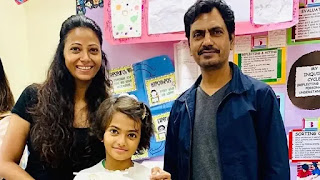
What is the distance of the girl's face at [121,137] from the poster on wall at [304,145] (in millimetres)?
640

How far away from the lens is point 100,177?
1268 mm

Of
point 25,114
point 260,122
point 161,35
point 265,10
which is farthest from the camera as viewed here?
point 161,35

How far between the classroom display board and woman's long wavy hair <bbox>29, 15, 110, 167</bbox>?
0.98ft

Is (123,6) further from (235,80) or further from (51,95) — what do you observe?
(235,80)

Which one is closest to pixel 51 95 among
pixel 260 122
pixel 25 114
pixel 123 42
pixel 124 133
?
pixel 25 114

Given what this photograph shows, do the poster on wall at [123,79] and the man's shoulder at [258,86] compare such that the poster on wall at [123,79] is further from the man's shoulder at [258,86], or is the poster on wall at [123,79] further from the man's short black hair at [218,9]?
the man's shoulder at [258,86]

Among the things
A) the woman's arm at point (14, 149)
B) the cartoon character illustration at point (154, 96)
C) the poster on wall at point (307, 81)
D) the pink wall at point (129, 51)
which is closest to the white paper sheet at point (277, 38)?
the poster on wall at point (307, 81)

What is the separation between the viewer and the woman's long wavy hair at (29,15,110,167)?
1380 mm

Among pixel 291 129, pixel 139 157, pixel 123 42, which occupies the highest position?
pixel 123 42

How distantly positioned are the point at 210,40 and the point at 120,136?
0.46 metres

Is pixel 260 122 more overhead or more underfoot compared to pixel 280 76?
more underfoot

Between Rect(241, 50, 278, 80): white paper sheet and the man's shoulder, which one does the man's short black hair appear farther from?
Rect(241, 50, 278, 80): white paper sheet

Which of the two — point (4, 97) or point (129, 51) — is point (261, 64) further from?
point (4, 97)

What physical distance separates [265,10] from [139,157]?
886 millimetres
